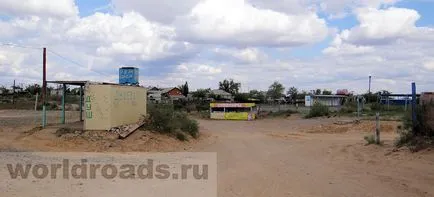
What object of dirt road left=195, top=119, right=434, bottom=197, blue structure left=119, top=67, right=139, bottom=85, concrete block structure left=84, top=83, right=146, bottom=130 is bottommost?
dirt road left=195, top=119, right=434, bottom=197

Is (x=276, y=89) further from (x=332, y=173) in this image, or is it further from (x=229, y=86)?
(x=332, y=173)

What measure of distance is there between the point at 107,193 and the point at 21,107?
53.8 m

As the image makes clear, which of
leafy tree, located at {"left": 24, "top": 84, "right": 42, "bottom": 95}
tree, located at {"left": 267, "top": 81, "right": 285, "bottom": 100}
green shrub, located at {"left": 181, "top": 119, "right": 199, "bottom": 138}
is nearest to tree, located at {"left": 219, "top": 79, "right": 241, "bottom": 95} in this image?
tree, located at {"left": 267, "top": 81, "right": 285, "bottom": 100}

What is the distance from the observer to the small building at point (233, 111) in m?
59.8

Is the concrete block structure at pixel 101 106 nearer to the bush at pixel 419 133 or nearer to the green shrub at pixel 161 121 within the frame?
the green shrub at pixel 161 121

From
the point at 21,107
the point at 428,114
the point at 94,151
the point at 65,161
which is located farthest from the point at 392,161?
the point at 21,107

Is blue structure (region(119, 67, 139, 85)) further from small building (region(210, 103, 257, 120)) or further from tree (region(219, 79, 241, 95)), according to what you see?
tree (region(219, 79, 241, 95))

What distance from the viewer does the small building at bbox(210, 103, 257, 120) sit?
59812 millimetres

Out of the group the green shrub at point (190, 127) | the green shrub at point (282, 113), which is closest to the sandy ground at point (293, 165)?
the green shrub at point (190, 127)

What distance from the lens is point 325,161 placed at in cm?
1630

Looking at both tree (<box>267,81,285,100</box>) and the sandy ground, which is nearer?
the sandy ground

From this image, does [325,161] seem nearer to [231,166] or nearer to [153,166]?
[231,166]

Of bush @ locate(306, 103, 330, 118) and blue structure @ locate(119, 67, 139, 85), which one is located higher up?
blue structure @ locate(119, 67, 139, 85)

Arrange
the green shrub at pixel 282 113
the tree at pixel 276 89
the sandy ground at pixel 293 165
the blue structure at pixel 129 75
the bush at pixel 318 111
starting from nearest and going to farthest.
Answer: the sandy ground at pixel 293 165 → the blue structure at pixel 129 75 → the bush at pixel 318 111 → the green shrub at pixel 282 113 → the tree at pixel 276 89
